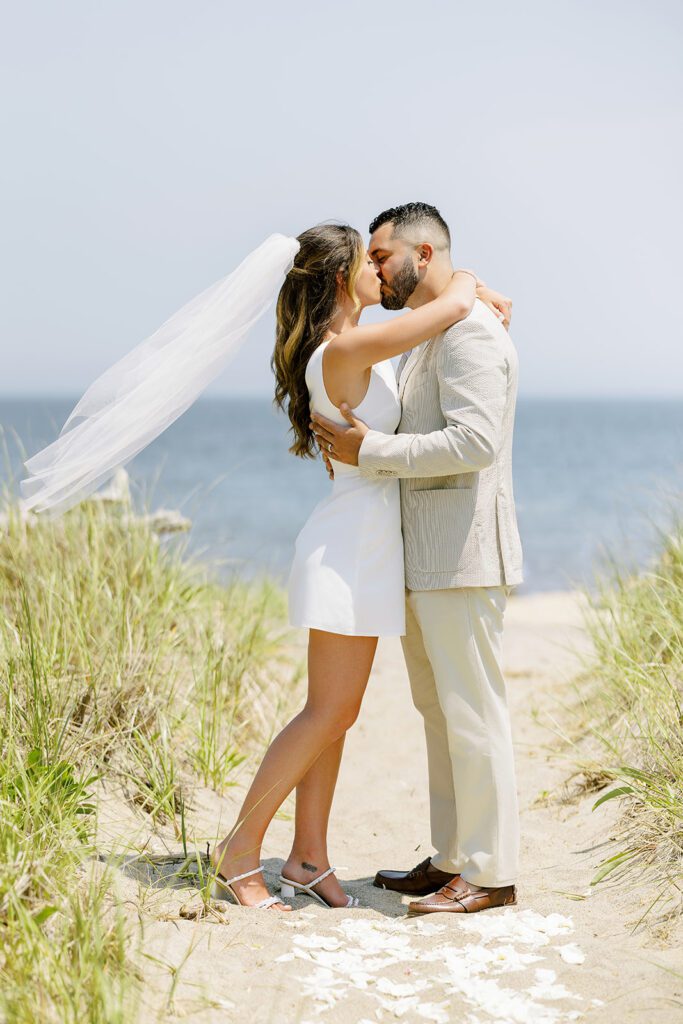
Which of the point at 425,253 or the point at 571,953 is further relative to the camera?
the point at 425,253

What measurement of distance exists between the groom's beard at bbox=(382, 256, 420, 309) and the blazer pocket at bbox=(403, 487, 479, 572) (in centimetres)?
68

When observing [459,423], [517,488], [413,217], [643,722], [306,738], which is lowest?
[643,722]

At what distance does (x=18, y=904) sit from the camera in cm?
256

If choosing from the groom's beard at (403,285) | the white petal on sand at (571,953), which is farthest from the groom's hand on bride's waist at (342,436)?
the white petal on sand at (571,953)

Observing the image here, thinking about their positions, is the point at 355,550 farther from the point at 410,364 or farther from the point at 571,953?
the point at 571,953

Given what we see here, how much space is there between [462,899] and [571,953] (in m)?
0.45

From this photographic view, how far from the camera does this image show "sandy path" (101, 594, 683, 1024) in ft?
8.92

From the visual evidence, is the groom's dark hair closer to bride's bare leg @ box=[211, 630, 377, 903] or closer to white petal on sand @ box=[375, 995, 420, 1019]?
bride's bare leg @ box=[211, 630, 377, 903]

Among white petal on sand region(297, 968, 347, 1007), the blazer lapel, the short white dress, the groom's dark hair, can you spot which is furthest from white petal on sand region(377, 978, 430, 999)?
the groom's dark hair

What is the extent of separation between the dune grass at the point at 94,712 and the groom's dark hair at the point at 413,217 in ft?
5.97

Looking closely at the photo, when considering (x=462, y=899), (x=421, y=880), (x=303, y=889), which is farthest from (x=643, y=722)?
(x=303, y=889)

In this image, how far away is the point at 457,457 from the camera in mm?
3230

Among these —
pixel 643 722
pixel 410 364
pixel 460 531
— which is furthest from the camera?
pixel 643 722

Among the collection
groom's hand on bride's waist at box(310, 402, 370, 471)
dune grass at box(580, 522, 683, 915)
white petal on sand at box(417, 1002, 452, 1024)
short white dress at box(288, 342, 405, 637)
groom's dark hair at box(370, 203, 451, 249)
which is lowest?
white petal on sand at box(417, 1002, 452, 1024)
